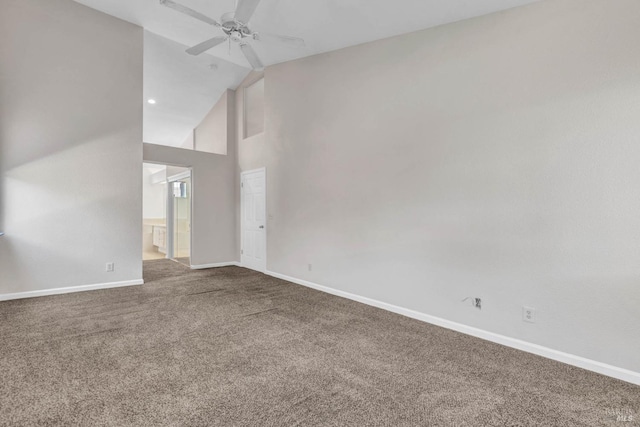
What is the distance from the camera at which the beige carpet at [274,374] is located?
1719mm

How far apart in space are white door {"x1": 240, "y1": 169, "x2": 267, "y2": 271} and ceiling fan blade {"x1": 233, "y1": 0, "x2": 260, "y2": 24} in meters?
2.95

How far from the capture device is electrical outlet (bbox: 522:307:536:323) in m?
2.54

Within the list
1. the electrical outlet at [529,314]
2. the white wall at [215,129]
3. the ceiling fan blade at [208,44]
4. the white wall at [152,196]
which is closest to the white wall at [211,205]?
the white wall at [215,129]

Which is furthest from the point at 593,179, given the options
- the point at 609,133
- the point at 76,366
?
the point at 76,366

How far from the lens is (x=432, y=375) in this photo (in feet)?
7.06

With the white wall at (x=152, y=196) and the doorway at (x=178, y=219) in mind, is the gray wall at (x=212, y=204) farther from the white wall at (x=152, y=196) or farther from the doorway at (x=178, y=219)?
the white wall at (x=152, y=196)

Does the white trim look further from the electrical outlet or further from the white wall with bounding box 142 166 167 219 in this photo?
the electrical outlet

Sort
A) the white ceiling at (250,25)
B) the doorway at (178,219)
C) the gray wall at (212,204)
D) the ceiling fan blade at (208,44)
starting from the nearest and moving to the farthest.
Result: the white ceiling at (250,25)
the ceiling fan blade at (208,44)
the gray wall at (212,204)
the doorway at (178,219)

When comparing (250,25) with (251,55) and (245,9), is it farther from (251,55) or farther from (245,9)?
(245,9)

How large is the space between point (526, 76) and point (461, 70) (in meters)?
0.58

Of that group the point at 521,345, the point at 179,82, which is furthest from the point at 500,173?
the point at 179,82

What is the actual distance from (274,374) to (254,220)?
13.3ft

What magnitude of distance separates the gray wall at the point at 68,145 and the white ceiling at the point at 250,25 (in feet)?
1.92

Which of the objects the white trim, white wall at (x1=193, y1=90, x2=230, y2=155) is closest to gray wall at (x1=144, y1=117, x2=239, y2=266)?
white wall at (x1=193, y1=90, x2=230, y2=155)
